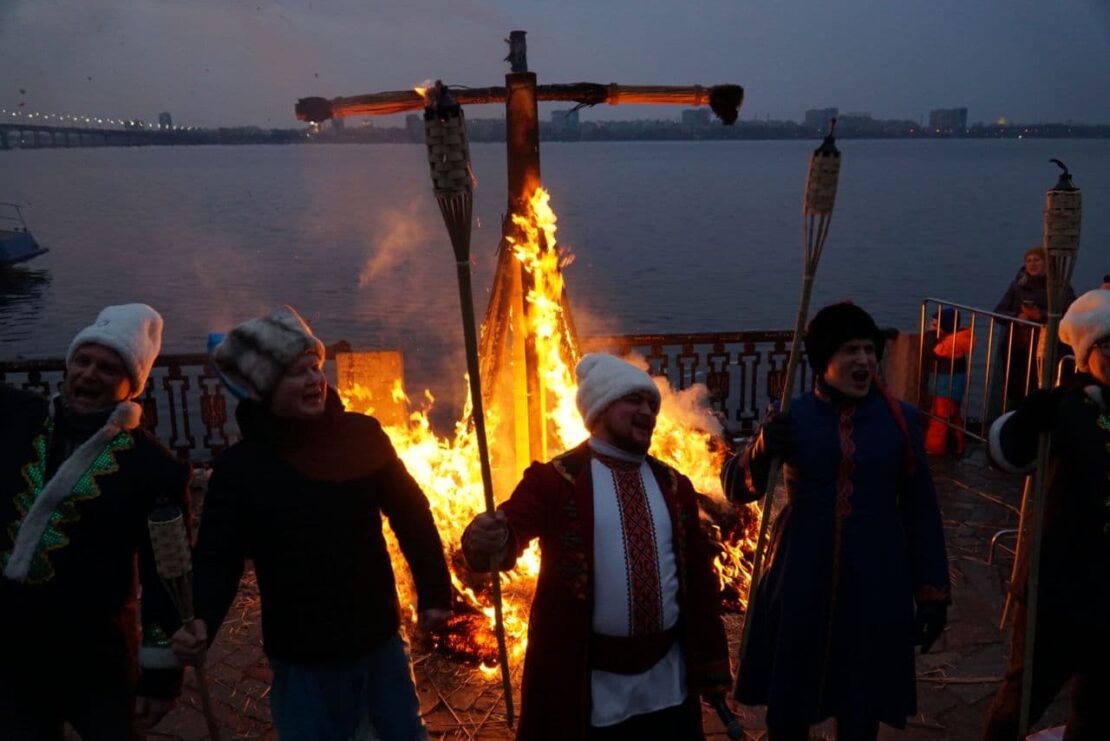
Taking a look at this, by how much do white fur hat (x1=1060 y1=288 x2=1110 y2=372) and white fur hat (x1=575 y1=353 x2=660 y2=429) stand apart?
1.76m

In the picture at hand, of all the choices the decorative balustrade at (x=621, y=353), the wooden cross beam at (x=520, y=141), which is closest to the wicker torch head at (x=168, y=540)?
the wooden cross beam at (x=520, y=141)

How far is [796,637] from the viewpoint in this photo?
3.55 metres

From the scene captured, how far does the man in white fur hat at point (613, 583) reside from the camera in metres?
3.21

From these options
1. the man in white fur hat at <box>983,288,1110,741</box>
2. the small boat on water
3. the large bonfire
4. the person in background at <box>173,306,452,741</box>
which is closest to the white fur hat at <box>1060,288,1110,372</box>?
the man in white fur hat at <box>983,288,1110,741</box>

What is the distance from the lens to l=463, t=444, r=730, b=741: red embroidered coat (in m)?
3.21

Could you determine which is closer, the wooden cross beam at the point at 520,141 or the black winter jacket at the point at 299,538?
the black winter jacket at the point at 299,538

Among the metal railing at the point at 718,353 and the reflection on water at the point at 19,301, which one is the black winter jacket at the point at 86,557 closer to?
the metal railing at the point at 718,353

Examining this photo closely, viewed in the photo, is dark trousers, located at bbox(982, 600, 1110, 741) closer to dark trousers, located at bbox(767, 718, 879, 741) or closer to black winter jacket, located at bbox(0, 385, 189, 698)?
dark trousers, located at bbox(767, 718, 879, 741)

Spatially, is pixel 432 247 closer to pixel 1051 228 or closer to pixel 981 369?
pixel 981 369

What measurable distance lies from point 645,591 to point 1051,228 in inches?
88.1

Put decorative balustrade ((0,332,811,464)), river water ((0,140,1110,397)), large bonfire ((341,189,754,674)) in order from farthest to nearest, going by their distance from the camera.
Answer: river water ((0,140,1110,397)) < decorative balustrade ((0,332,811,464)) < large bonfire ((341,189,754,674))

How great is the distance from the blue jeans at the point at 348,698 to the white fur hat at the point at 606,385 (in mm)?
1160

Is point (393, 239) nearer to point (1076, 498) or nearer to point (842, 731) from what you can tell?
point (842, 731)

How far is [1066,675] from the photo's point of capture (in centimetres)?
361
